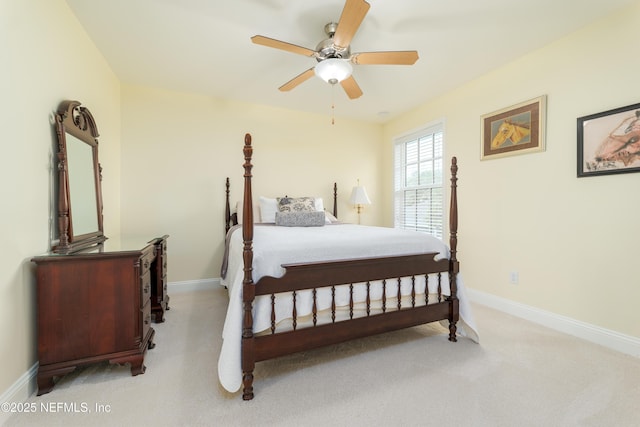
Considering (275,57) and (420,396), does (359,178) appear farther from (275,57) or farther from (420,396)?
(420,396)

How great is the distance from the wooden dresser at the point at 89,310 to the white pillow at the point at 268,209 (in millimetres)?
1764

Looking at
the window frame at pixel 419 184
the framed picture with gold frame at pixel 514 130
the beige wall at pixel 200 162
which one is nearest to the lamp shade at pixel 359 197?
the beige wall at pixel 200 162

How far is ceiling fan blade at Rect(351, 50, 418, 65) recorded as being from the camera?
1.98 metres

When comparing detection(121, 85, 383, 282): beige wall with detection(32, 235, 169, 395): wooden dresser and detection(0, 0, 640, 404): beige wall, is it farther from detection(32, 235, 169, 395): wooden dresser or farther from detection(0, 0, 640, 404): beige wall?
detection(32, 235, 169, 395): wooden dresser

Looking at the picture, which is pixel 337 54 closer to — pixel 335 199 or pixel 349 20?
pixel 349 20

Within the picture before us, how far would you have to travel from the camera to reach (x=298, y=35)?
7.41 ft

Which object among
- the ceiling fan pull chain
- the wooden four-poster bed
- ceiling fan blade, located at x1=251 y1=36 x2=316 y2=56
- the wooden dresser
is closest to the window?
the ceiling fan pull chain

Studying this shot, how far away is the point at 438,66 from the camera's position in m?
2.77

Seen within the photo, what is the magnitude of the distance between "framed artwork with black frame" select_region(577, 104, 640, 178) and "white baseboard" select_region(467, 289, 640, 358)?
1.20 meters

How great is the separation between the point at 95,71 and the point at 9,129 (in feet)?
4.74

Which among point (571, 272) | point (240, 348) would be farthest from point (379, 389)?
point (571, 272)

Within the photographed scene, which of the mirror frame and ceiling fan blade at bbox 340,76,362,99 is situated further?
ceiling fan blade at bbox 340,76,362,99

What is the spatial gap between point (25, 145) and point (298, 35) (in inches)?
77.3

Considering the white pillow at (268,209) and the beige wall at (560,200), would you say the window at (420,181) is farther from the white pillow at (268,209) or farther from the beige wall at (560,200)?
the white pillow at (268,209)
